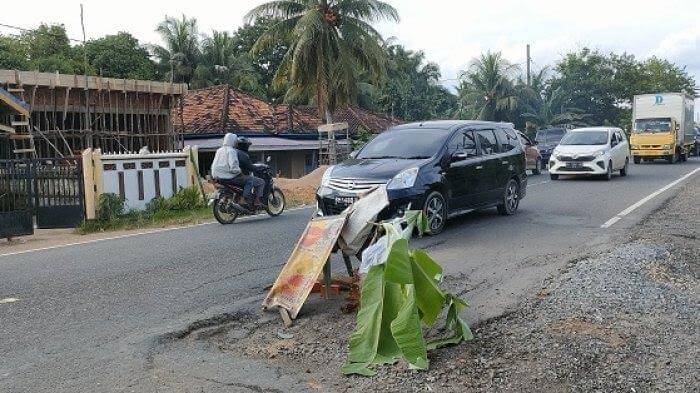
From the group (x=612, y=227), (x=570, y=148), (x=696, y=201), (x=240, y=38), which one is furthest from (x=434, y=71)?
(x=612, y=227)

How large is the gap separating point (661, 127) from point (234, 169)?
2554cm

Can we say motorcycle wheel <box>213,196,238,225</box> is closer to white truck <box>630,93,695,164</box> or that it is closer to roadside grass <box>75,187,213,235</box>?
roadside grass <box>75,187,213,235</box>

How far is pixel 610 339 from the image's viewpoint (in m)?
4.74

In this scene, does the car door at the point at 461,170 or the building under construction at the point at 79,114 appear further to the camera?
the building under construction at the point at 79,114

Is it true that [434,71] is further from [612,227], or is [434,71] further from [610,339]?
[610,339]

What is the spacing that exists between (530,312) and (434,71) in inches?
1815

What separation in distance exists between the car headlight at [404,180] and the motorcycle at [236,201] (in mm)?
3958

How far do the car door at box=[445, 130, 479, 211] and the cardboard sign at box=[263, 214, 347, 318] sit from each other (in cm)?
481

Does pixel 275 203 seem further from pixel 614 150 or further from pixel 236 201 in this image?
pixel 614 150

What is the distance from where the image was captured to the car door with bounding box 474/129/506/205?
11234 millimetres

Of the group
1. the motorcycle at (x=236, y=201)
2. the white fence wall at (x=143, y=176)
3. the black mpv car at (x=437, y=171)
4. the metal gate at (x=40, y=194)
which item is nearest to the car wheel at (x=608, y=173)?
the black mpv car at (x=437, y=171)

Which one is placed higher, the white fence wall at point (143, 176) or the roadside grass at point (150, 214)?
the white fence wall at point (143, 176)

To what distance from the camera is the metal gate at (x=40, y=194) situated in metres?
11.3

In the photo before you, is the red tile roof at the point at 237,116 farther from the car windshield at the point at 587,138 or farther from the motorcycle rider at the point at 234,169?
the motorcycle rider at the point at 234,169
